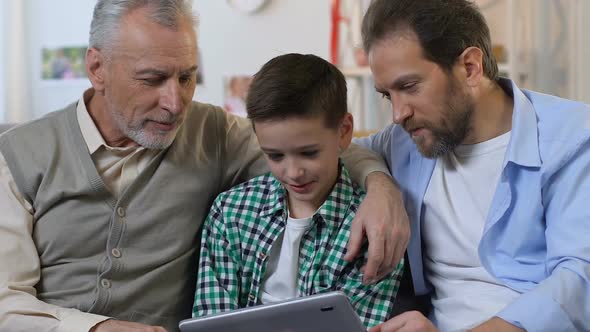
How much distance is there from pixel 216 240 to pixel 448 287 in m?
0.50

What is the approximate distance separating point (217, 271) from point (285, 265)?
150 millimetres

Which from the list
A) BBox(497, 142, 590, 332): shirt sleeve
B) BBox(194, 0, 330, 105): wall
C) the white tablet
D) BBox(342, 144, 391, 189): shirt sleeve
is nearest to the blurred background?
BBox(194, 0, 330, 105): wall

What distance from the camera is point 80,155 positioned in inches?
65.2

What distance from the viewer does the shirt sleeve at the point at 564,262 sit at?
53.5 inches

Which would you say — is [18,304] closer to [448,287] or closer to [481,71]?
[448,287]

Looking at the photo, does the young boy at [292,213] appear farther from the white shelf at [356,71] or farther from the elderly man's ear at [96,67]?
the white shelf at [356,71]

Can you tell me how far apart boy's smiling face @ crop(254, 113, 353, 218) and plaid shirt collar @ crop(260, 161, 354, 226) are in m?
0.03

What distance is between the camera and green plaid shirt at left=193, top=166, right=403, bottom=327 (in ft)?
5.15

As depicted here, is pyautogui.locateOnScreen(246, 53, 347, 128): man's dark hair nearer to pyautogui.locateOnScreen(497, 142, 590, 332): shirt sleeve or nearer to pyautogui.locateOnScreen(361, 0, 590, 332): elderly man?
pyautogui.locateOnScreen(361, 0, 590, 332): elderly man

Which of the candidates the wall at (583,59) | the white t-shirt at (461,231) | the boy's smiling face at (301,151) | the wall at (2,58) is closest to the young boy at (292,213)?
the boy's smiling face at (301,151)

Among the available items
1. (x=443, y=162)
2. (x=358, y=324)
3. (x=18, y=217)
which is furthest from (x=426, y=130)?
(x=18, y=217)

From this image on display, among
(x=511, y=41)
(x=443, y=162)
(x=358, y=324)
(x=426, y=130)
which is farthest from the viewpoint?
(x=511, y=41)

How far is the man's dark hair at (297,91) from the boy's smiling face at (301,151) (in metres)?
0.02

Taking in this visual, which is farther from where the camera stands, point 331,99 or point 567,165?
point 331,99
